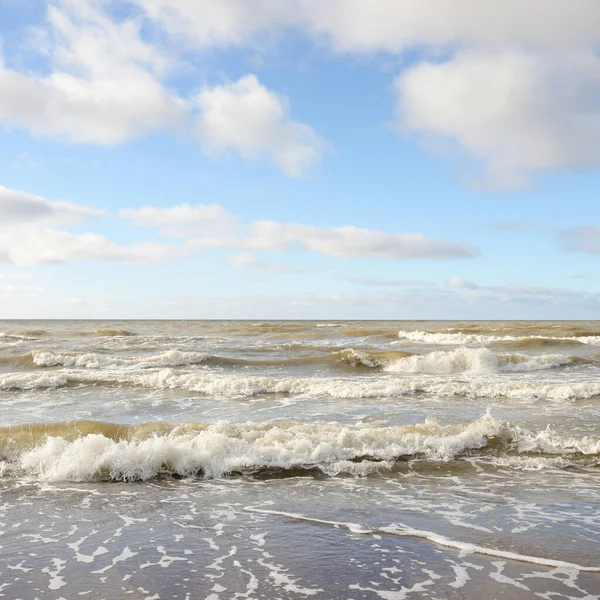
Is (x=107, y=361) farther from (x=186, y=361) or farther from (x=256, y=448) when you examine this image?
(x=256, y=448)

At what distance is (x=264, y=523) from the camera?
257 inches

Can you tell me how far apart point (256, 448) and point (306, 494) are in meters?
1.96

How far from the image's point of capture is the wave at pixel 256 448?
8867 mm

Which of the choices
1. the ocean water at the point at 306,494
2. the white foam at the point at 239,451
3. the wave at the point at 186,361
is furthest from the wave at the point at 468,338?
the white foam at the point at 239,451

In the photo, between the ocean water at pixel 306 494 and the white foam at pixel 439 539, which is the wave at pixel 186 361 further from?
the white foam at pixel 439 539

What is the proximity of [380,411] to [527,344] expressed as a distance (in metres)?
21.8

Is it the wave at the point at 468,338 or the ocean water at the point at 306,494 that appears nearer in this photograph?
the ocean water at the point at 306,494

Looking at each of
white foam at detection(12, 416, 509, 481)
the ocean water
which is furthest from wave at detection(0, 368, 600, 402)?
white foam at detection(12, 416, 509, 481)

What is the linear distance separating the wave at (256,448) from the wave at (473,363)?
1273 centimetres

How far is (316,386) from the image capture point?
17578 millimetres

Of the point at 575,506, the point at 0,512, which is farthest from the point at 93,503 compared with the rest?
the point at 575,506

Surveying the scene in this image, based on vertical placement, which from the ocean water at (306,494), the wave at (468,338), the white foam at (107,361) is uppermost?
the wave at (468,338)

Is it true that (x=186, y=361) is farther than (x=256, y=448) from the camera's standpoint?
Yes

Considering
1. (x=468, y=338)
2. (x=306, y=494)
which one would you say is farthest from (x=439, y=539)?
(x=468, y=338)
